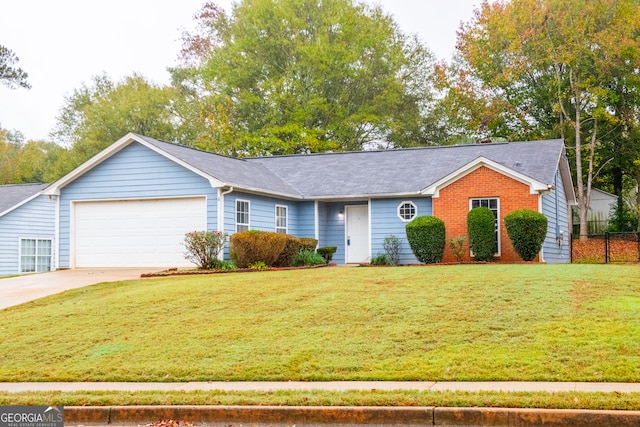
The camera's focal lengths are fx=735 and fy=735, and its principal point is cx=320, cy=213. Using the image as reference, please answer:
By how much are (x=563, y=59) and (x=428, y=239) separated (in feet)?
51.1

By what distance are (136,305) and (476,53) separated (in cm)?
2920

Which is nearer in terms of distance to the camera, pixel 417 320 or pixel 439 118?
pixel 417 320

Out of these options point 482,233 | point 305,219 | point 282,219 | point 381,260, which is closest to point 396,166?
point 305,219

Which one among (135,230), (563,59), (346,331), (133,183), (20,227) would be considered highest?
(563,59)

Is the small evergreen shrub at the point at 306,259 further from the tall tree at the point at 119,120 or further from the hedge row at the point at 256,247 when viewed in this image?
the tall tree at the point at 119,120

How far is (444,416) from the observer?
7.11 m

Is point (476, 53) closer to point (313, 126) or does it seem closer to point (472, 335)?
point (313, 126)

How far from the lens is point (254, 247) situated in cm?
2095

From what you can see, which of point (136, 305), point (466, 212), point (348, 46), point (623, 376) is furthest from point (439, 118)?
point (623, 376)

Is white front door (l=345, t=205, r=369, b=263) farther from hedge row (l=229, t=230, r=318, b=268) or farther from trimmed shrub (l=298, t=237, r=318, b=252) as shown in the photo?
Result: hedge row (l=229, t=230, r=318, b=268)

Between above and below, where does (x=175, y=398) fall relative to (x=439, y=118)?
below

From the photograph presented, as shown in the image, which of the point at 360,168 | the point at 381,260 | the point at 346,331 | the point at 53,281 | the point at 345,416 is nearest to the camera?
the point at 345,416

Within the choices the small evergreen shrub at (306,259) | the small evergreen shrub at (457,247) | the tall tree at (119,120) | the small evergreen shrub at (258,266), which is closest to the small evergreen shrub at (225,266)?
the small evergreen shrub at (258,266)

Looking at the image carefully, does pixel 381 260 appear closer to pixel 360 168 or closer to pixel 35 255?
pixel 360 168
